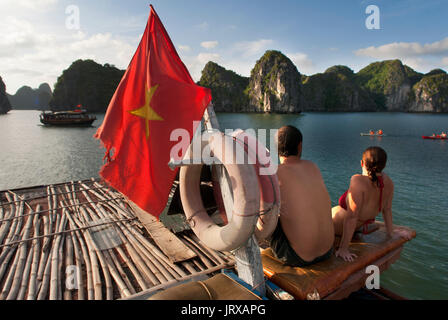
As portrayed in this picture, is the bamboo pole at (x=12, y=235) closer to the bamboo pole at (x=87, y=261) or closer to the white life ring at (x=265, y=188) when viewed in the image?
the bamboo pole at (x=87, y=261)

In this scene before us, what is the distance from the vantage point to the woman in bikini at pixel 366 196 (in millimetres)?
3410

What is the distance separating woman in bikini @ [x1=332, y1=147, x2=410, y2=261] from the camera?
341cm

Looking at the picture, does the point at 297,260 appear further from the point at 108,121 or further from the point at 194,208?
the point at 108,121

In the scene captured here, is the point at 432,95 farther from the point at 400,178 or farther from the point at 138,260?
the point at 138,260

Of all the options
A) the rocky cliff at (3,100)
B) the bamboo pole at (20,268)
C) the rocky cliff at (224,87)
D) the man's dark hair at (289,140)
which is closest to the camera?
the man's dark hair at (289,140)

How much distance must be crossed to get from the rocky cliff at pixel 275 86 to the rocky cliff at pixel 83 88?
257 ft

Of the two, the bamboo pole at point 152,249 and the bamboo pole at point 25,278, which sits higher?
the bamboo pole at point 152,249

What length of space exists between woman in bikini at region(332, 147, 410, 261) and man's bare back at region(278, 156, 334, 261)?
0.52 metres

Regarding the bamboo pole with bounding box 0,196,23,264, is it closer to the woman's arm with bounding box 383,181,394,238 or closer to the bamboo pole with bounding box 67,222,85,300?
the bamboo pole with bounding box 67,222,85,300

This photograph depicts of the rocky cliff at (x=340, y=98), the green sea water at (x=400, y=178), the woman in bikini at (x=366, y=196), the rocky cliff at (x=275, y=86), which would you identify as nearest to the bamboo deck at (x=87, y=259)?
the woman in bikini at (x=366, y=196)

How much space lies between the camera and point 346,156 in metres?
27.8

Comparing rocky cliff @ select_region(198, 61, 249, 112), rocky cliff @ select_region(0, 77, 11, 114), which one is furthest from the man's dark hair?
rocky cliff @ select_region(0, 77, 11, 114)

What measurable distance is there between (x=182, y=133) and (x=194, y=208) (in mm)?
1183

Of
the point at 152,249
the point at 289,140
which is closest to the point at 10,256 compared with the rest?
the point at 152,249
